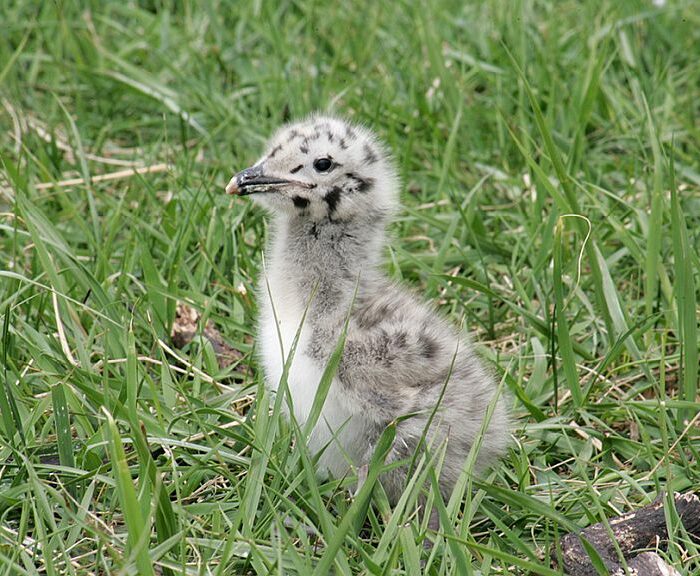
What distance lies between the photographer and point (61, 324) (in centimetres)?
408

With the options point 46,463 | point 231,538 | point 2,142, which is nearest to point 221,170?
point 2,142

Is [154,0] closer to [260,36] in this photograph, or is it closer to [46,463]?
[260,36]

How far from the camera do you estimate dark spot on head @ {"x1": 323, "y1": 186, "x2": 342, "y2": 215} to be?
147 inches

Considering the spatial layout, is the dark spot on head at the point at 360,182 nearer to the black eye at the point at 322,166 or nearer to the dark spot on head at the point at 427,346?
the black eye at the point at 322,166

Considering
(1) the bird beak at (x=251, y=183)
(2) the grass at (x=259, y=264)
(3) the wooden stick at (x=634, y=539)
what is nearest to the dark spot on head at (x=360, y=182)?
(1) the bird beak at (x=251, y=183)

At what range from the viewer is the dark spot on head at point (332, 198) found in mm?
3740

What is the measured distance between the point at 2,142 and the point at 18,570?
126 inches

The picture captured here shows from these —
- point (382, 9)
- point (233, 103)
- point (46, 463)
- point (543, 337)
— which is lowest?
point (46, 463)

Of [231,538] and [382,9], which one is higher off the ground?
[382,9]

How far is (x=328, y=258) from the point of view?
12.1 feet

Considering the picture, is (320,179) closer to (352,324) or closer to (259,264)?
(352,324)

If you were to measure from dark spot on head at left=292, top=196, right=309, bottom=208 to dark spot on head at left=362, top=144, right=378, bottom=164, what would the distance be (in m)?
0.26

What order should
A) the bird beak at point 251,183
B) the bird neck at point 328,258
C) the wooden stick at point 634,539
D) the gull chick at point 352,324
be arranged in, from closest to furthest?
the wooden stick at point 634,539, the gull chick at point 352,324, the bird neck at point 328,258, the bird beak at point 251,183

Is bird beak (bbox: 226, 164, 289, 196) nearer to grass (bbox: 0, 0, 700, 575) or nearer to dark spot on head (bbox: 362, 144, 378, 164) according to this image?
dark spot on head (bbox: 362, 144, 378, 164)
